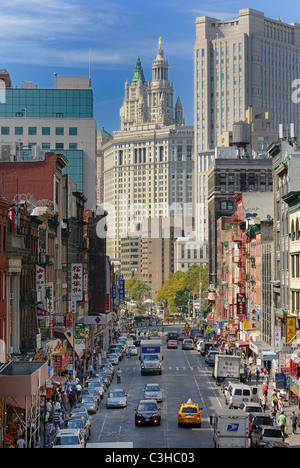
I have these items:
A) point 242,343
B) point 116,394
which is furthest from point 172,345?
point 116,394

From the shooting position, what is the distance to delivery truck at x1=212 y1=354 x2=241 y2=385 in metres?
72.9

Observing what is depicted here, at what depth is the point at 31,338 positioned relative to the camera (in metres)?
59.2

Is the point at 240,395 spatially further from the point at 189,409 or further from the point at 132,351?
the point at 132,351

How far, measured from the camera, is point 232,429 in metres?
39.8

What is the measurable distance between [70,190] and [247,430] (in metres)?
54.5

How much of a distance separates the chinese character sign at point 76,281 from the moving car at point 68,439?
4981 centimetres

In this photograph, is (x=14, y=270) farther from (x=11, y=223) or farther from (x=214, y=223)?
(x=214, y=223)

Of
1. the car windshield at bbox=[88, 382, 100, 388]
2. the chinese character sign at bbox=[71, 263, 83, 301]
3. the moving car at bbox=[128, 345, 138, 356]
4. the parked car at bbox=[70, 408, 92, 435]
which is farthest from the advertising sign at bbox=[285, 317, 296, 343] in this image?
the moving car at bbox=[128, 345, 138, 356]

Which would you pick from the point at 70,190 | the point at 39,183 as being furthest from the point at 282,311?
the point at 70,190

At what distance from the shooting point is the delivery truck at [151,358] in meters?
82.7

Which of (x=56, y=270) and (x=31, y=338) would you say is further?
(x=56, y=270)

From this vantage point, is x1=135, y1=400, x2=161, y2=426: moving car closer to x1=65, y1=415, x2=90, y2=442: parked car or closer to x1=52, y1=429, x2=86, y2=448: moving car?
x1=65, y1=415, x2=90, y2=442: parked car

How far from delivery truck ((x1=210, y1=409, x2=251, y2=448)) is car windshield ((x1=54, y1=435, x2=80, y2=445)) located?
6.52 m

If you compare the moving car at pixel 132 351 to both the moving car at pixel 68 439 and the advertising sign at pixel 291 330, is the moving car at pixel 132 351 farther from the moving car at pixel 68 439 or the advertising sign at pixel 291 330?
the moving car at pixel 68 439
